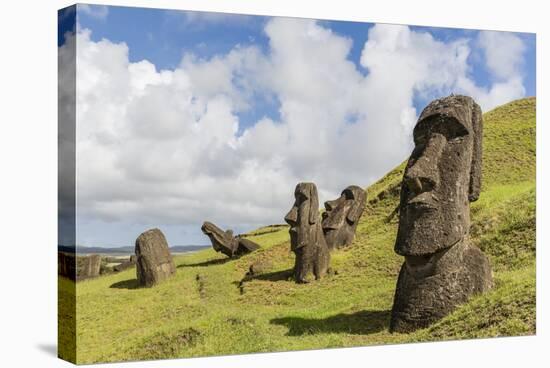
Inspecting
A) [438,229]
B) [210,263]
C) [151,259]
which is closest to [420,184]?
[438,229]

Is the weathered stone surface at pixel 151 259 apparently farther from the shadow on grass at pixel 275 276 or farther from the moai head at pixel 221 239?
the moai head at pixel 221 239

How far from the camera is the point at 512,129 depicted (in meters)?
38.3

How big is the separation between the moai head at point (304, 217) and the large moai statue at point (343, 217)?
4.58 m

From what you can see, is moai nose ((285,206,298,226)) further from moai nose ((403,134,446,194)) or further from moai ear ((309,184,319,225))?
moai nose ((403,134,446,194))

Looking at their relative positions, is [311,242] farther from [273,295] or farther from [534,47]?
[534,47]

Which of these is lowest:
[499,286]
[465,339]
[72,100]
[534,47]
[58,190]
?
[465,339]

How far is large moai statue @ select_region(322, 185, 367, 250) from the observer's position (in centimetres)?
2944

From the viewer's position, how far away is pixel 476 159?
16.3 metres

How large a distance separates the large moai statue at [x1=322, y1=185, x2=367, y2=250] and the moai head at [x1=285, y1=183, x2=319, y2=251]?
15.0ft

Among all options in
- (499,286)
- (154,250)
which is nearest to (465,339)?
(499,286)

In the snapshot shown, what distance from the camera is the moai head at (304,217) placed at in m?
24.5

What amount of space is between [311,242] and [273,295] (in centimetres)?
273

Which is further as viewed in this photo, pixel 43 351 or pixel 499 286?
pixel 499 286

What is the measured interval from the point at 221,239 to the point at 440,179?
18761mm
